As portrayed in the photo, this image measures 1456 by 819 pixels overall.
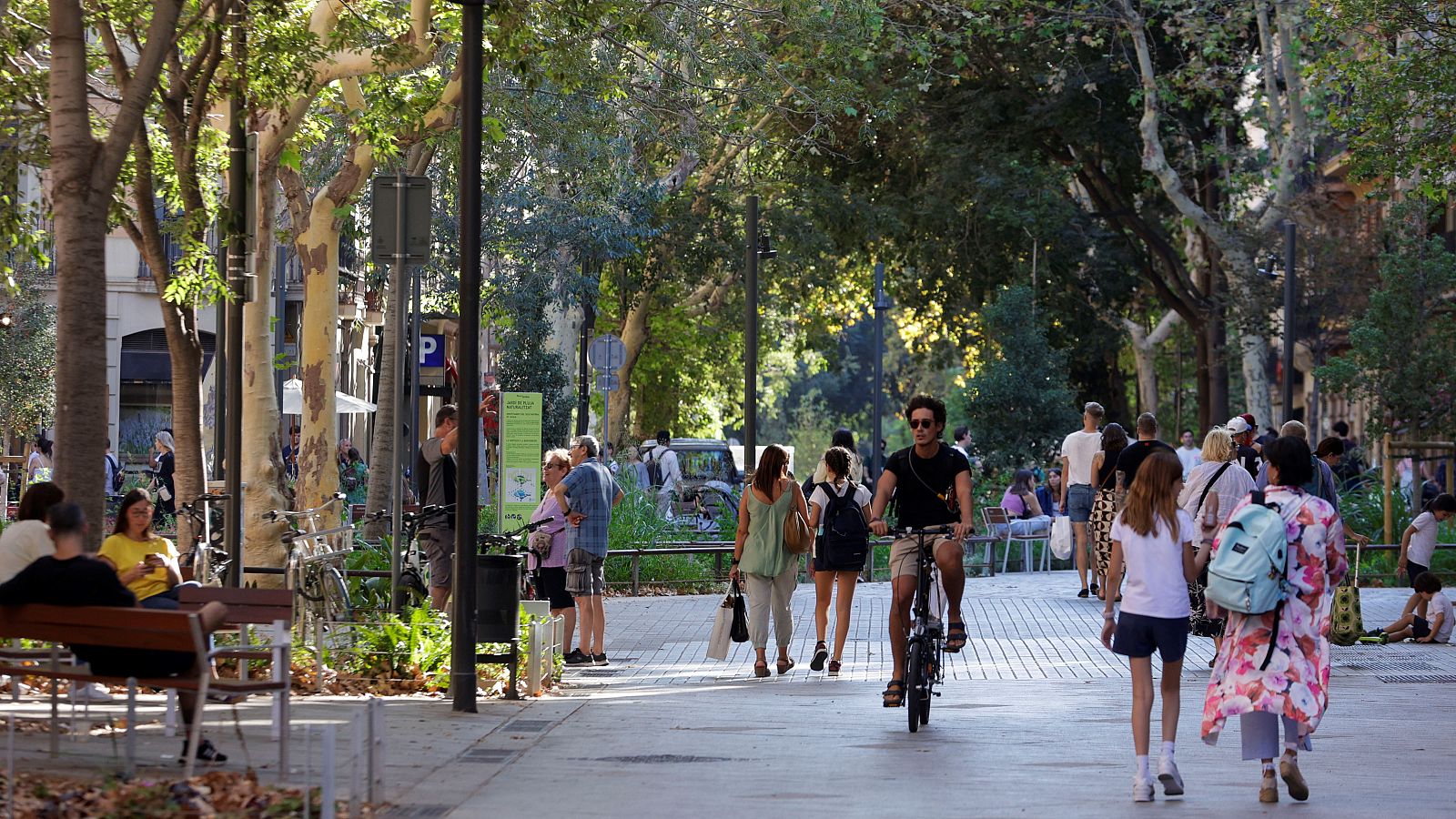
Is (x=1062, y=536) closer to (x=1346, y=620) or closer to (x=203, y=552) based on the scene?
(x=1346, y=620)

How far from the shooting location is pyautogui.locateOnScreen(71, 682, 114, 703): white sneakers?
10.6 meters

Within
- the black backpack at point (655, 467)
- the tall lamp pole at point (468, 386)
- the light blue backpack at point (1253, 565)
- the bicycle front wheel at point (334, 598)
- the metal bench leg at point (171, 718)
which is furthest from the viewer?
the black backpack at point (655, 467)

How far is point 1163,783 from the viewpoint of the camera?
920cm

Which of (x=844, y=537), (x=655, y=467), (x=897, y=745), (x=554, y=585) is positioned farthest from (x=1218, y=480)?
(x=655, y=467)

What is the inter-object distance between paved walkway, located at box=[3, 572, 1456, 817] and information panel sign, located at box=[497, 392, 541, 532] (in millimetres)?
4915

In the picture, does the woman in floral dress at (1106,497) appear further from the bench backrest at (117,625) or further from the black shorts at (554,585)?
the bench backrest at (117,625)

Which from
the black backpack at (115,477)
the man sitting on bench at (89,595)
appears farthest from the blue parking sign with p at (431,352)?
the man sitting on bench at (89,595)

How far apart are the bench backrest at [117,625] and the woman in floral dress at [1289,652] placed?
4.34 metres

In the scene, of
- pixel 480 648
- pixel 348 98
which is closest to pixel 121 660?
pixel 480 648

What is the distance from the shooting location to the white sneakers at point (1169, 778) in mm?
9180

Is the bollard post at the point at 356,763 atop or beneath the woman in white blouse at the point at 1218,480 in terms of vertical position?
beneath

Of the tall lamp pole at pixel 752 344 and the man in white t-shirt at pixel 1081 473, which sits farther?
the tall lamp pole at pixel 752 344

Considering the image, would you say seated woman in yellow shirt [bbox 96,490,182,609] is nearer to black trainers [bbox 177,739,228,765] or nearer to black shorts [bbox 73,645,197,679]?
black trainers [bbox 177,739,228,765]

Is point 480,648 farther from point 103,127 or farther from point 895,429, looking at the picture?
point 895,429
